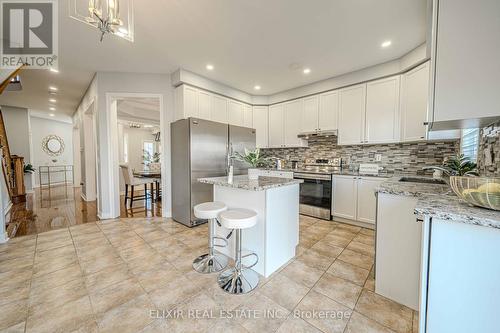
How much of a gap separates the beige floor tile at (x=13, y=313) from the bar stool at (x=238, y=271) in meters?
1.52

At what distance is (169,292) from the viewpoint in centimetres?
171

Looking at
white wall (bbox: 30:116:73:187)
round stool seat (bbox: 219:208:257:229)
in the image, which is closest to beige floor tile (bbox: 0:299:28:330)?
round stool seat (bbox: 219:208:257:229)

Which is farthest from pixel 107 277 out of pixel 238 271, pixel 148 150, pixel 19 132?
pixel 148 150

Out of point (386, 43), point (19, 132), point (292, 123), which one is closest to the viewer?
point (386, 43)

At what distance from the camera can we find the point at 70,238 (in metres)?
2.82

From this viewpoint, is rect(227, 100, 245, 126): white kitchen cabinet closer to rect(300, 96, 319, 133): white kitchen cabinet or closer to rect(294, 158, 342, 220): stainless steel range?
rect(300, 96, 319, 133): white kitchen cabinet

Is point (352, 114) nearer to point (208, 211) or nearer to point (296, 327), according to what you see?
point (208, 211)

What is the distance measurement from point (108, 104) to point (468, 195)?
4846 millimetres

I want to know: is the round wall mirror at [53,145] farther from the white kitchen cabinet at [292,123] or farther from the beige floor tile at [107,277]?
the white kitchen cabinet at [292,123]

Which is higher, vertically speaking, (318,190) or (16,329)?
(318,190)

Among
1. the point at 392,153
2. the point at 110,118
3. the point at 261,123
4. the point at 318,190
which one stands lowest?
the point at 318,190

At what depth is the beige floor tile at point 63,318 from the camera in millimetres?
1356

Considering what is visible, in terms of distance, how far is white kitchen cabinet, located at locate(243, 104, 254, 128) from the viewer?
15.5 feet

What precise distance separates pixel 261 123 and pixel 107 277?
414 centimetres
